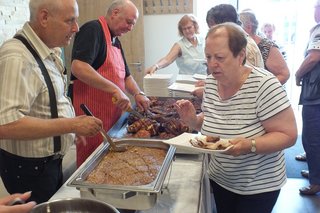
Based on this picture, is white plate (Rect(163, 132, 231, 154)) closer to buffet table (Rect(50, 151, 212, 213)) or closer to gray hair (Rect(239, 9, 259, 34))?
buffet table (Rect(50, 151, 212, 213))

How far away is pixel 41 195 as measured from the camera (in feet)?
4.50

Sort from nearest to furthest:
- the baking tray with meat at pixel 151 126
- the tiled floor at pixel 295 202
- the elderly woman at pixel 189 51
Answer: the baking tray with meat at pixel 151 126 → the tiled floor at pixel 295 202 → the elderly woman at pixel 189 51

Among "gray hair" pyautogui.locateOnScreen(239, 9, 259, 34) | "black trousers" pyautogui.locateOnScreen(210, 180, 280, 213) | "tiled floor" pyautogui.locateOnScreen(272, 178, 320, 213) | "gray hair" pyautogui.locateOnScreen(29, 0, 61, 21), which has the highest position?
"gray hair" pyautogui.locateOnScreen(29, 0, 61, 21)

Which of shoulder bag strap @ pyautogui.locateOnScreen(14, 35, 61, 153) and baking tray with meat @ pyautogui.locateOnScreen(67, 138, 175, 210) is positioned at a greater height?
shoulder bag strap @ pyautogui.locateOnScreen(14, 35, 61, 153)

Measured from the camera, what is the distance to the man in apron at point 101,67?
1.77 meters

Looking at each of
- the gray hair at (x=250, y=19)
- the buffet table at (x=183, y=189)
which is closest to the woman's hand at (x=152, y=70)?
the gray hair at (x=250, y=19)

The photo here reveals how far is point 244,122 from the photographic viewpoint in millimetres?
1307

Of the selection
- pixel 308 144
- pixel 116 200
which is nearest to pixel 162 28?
pixel 308 144

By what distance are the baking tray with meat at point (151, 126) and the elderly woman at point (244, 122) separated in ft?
0.98

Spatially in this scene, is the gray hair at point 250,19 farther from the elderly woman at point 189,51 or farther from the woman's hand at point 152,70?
the woman's hand at point 152,70

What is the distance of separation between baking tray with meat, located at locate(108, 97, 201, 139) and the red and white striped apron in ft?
0.29

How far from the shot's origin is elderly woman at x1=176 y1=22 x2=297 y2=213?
4.08 feet

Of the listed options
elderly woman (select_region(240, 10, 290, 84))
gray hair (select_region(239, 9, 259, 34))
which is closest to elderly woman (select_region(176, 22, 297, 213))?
elderly woman (select_region(240, 10, 290, 84))

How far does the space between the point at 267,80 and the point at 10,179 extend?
107 centimetres
